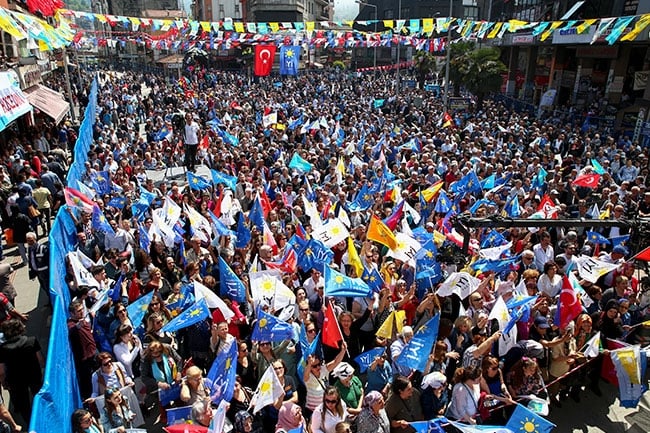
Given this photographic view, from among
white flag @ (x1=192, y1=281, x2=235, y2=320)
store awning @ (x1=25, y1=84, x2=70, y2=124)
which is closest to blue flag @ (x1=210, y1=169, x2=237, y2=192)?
white flag @ (x1=192, y1=281, x2=235, y2=320)

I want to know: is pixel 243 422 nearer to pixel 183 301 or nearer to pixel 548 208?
pixel 183 301

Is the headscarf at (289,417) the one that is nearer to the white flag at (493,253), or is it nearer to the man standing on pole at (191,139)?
the white flag at (493,253)

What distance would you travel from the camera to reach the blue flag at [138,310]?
6684 millimetres

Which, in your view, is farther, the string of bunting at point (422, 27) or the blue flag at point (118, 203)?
the string of bunting at point (422, 27)

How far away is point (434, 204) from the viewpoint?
38.3 ft

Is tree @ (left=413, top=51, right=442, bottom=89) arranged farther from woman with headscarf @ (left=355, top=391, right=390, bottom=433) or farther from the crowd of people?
woman with headscarf @ (left=355, top=391, right=390, bottom=433)

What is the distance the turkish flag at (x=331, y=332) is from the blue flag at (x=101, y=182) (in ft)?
28.0

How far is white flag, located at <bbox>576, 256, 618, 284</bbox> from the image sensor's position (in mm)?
7989

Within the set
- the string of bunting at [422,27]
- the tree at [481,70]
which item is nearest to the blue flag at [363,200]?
the string of bunting at [422,27]

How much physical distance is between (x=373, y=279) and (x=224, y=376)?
281cm

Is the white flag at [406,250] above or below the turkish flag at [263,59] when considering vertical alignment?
below

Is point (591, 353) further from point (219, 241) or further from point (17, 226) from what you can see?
point (17, 226)

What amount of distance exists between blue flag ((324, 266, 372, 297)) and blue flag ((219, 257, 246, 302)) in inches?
50.9

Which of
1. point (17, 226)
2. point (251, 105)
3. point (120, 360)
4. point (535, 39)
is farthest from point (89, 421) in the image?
point (535, 39)
